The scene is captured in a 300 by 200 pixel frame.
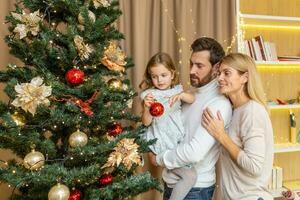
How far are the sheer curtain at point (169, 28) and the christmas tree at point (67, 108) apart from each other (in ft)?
3.74

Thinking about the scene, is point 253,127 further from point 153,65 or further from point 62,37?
point 62,37

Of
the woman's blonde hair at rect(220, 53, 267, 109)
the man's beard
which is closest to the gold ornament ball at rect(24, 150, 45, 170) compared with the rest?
the man's beard

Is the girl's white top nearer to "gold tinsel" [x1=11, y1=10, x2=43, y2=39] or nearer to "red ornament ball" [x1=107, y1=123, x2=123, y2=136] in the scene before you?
"red ornament ball" [x1=107, y1=123, x2=123, y2=136]

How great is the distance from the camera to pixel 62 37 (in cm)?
165

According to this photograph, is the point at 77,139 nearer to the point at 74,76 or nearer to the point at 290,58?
the point at 74,76

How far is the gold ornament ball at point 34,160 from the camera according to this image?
4.90 ft

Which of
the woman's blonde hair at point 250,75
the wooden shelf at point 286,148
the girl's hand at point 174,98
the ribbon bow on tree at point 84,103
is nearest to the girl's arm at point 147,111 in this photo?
the girl's hand at point 174,98

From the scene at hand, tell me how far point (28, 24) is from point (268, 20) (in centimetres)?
240

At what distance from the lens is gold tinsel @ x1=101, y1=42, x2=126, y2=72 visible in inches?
68.2

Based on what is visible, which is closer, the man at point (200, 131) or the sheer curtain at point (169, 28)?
the man at point (200, 131)

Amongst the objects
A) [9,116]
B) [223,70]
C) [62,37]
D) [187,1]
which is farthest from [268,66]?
[9,116]

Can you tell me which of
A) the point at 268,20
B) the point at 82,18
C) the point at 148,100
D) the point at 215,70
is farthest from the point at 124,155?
the point at 268,20

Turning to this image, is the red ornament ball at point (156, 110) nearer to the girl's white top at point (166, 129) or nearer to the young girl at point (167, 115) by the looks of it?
the young girl at point (167, 115)

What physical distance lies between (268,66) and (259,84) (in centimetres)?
178
